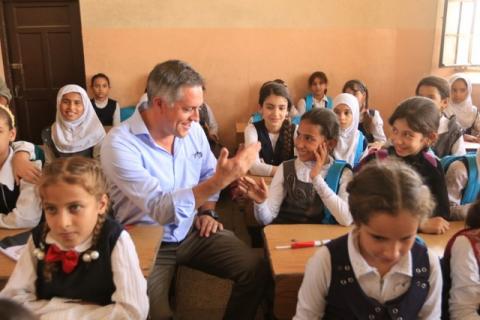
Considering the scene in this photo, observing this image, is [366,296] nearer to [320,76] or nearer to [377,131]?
[377,131]

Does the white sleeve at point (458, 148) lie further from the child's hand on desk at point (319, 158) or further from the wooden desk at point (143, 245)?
the wooden desk at point (143, 245)

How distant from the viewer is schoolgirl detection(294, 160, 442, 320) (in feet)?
4.20

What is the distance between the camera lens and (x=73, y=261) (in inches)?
57.1

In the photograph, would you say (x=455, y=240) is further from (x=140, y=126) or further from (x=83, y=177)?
(x=140, y=126)

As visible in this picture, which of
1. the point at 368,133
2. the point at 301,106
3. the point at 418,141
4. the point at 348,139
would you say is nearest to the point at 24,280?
the point at 418,141

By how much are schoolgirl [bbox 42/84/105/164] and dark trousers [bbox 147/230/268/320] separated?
1.89m

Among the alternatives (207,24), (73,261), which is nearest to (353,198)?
(73,261)

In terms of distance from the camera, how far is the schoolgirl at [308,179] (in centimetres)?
219

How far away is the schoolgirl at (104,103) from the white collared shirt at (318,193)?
395 cm

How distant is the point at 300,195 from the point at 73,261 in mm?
1225

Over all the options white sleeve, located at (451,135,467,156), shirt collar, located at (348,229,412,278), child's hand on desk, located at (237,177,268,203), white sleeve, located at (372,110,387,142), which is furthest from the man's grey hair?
white sleeve, located at (372,110,387,142)

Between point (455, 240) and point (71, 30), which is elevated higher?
point (71, 30)

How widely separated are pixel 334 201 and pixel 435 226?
45 centimetres

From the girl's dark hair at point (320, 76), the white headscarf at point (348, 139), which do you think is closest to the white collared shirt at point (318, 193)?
the white headscarf at point (348, 139)
